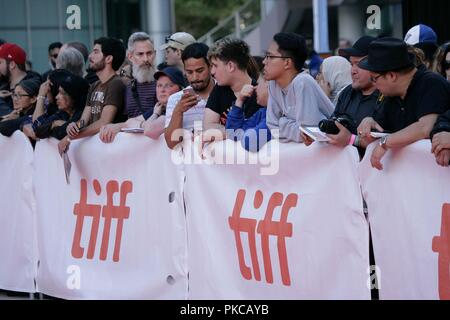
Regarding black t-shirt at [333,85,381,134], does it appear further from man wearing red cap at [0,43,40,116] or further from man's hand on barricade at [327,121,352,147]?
man wearing red cap at [0,43,40,116]

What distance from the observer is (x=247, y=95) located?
799 centimetres

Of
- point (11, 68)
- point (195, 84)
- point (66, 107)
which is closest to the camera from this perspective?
point (195, 84)

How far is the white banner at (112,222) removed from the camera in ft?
27.3

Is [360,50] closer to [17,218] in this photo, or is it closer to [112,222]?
[112,222]

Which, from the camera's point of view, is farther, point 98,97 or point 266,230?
point 98,97

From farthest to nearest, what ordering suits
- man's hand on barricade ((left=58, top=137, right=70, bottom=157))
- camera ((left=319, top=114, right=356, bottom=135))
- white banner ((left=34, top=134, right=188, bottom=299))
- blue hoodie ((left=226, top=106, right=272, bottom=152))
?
man's hand on barricade ((left=58, top=137, right=70, bottom=157)) → white banner ((left=34, top=134, right=188, bottom=299)) → blue hoodie ((left=226, top=106, right=272, bottom=152)) → camera ((left=319, top=114, right=356, bottom=135))

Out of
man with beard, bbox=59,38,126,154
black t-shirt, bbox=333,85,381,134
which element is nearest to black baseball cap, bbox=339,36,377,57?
black t-shirt, bbox=333,85,381,134

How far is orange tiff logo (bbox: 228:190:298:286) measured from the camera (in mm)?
7230

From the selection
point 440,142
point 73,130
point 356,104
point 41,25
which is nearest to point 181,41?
point 73,130

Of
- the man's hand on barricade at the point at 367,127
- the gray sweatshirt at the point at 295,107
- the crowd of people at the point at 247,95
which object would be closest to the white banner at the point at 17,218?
the crowd of people at the point at 247,95

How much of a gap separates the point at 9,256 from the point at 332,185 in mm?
4330

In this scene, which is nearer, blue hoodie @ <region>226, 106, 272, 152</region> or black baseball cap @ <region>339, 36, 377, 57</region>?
blue hoodie @ <region>226, 106, 272, 152</region>

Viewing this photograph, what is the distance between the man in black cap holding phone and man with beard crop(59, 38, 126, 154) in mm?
3174

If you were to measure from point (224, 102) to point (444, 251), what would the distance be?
8.70 ft
